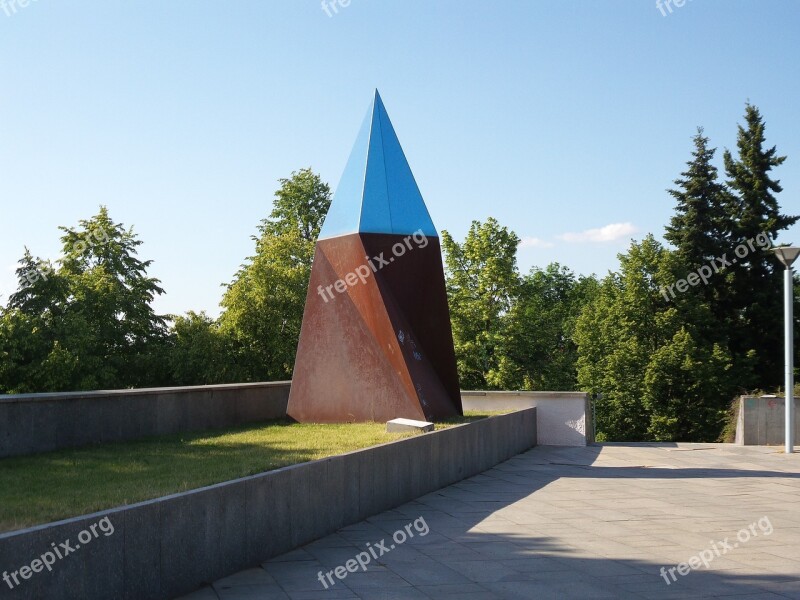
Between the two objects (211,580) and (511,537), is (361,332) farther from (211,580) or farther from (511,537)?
(211,580)

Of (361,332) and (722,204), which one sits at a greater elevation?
(722,204)

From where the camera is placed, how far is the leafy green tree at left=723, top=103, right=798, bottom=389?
120 ft

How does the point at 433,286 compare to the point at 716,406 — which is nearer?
the point at 433,286

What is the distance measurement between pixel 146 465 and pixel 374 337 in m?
5.87

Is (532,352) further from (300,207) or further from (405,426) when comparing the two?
(405,426)

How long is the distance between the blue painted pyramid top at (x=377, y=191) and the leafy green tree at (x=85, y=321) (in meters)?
15.3

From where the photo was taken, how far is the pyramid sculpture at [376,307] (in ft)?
44.3

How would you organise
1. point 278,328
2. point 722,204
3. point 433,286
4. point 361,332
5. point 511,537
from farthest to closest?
point 722,204 < point 278,328 < point 433,286 < point 361,332 < point 511,537

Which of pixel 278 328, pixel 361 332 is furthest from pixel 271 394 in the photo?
pixel 278 328

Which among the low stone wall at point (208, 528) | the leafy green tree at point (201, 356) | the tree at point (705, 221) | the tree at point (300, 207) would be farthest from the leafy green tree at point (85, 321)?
the tree at point (705, 221)

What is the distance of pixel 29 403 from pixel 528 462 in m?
9.64

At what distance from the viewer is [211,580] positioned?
6500 mm

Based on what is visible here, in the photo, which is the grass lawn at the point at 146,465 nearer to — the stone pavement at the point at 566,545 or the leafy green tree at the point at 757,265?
the stone pavement at the point at 566,545

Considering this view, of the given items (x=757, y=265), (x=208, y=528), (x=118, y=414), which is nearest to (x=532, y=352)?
(x=757, y=265)
